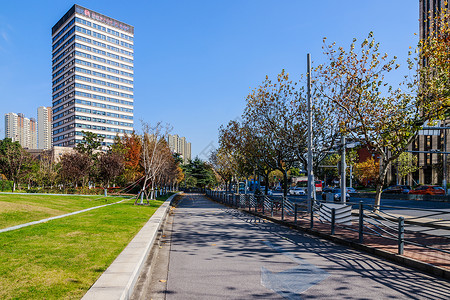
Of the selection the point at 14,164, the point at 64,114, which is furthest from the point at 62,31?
the point at 14,164

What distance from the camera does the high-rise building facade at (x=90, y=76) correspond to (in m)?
108

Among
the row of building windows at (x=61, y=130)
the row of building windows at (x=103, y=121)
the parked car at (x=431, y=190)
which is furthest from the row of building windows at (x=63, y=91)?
the parked car at (x=431, y=190)

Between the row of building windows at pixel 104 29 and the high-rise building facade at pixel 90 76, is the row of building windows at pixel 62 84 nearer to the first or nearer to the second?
the high-rise building facade at pixel 90 76

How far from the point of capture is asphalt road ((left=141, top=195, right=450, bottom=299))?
5441 millimetres

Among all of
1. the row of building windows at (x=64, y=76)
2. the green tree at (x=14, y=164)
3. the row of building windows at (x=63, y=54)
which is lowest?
the green tree at (x=14, y=164)

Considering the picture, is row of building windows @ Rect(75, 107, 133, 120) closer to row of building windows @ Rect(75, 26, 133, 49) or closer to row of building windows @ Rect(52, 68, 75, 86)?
row of building windows @ Rect(52, 68, 75, 86)

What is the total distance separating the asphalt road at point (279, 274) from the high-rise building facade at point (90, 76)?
4111 inches

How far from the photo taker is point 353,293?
5430mm

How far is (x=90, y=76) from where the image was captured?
11181 centimetres

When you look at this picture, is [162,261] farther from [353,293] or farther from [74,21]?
[74,21]

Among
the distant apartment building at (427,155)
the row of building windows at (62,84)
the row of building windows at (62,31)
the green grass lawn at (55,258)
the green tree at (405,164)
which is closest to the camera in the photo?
the green grass lawn at (55,258)

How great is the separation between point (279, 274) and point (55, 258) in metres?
4.35

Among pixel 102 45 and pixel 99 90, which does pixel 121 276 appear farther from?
pixel 102 45

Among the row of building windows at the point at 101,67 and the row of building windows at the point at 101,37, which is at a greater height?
the row of building windows at the point at 101,37
